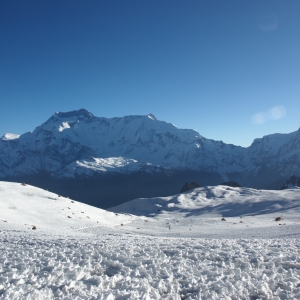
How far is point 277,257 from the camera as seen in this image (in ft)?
25.8

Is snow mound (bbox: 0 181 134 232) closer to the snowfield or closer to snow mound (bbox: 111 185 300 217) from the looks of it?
the snowfield

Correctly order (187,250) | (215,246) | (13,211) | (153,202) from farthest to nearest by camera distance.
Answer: (153,202), (13,211), (215,246), (187,250)

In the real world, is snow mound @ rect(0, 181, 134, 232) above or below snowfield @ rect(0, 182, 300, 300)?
above

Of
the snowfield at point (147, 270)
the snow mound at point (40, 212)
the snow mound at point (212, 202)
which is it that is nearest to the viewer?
the snowfield at point (147, 270)

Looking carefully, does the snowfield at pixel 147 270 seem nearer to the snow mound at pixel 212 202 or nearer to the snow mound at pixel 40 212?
the snow mound at pixel 40 212

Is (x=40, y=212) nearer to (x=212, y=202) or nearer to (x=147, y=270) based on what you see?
(x=147, y=270)

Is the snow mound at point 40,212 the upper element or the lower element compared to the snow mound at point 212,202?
upper

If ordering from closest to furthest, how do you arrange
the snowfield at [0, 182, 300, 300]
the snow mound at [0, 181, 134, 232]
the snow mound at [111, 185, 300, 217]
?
the snowfield at [0, 182, 300, 300]
the snow mound at [0, 181, 134, 232]
the snow mound at [111, 185, 300, 217]

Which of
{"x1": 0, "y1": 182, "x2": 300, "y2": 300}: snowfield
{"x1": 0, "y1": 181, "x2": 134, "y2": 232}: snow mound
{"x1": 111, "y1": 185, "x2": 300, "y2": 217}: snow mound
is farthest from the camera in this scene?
{"x1": 111, "y1": 185, "x2": 300, "y2": 217}: snow mound

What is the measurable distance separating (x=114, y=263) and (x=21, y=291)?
2.55 meters

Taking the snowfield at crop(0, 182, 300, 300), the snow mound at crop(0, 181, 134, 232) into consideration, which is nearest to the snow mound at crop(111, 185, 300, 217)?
the snow mound at crop(0, 181, 134, 232)

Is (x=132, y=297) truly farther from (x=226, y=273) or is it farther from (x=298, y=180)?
(x=298, y=180)

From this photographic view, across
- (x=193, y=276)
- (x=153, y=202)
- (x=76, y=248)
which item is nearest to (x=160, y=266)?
(x=193, y=276)

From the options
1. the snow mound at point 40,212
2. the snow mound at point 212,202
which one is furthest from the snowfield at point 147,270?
the snow mound at point 212,202
